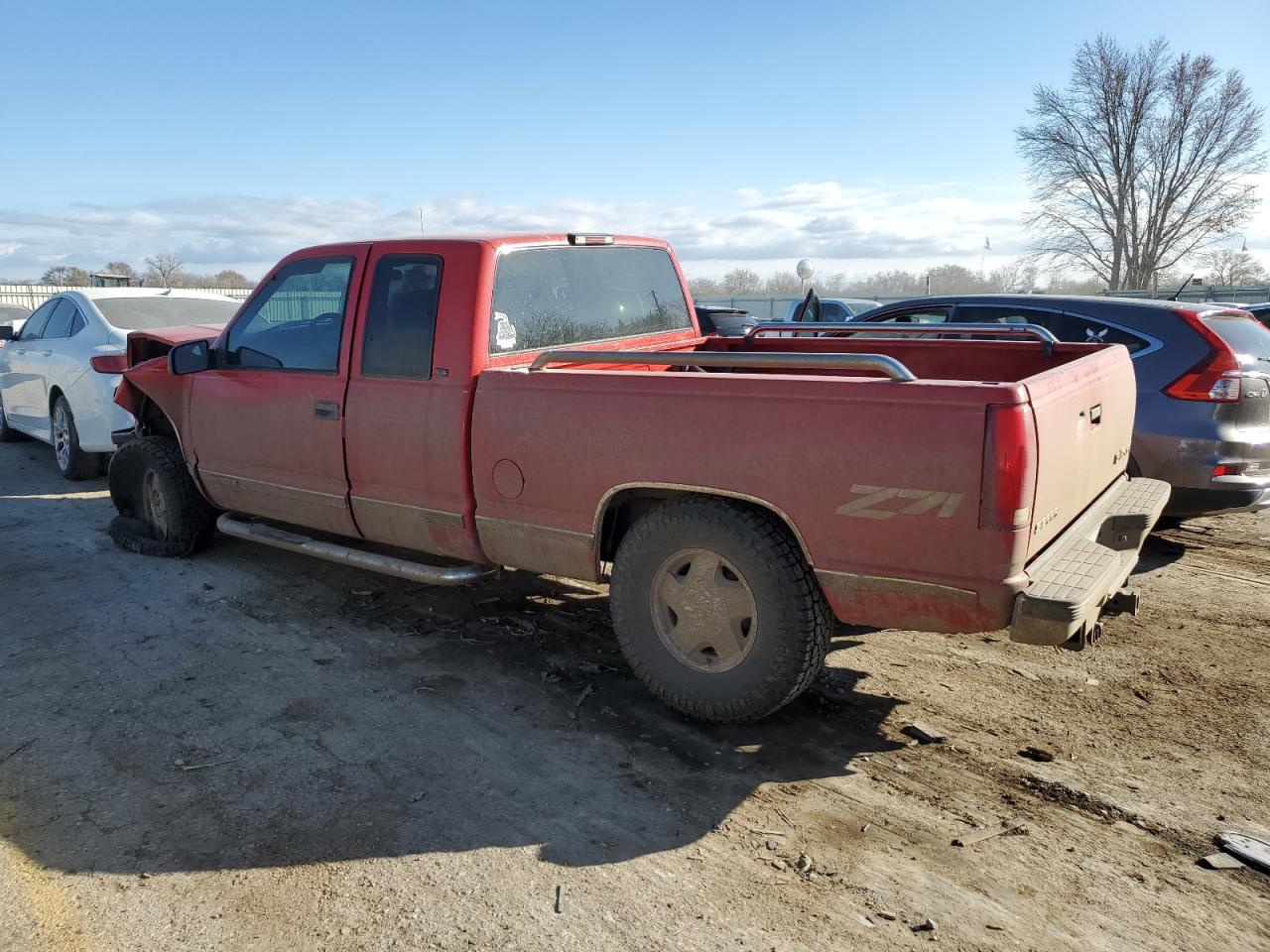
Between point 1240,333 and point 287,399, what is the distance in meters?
5.95

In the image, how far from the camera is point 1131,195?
3906cm

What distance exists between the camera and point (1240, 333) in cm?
594

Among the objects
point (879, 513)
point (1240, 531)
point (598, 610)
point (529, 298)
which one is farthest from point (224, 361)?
point (1240, 531)

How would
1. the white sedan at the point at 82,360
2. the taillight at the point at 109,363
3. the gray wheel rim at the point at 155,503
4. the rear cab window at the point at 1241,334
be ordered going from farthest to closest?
the white sedan at the point at 82,360, the taillight at the point at 109,363, the gray wheel rim at the point at 155,503, the rear cab window at the point at 1241,334

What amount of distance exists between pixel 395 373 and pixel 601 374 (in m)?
1.26

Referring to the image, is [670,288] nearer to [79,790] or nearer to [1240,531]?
[79,790]

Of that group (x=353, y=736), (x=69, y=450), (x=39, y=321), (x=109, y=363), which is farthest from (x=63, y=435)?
(x=353, y=736)

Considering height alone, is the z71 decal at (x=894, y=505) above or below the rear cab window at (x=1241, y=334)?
below

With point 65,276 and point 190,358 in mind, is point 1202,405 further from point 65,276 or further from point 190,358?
point 65,276

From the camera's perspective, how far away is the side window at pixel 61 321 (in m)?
8.79

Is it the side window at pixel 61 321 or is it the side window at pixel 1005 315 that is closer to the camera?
the side window at pixel 1005 315

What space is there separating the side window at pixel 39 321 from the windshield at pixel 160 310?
94cm

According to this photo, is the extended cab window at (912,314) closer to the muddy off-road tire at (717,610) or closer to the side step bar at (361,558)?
the side step bar at (361,558)

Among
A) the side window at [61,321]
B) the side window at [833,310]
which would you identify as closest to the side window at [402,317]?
the side window at [61,321]
